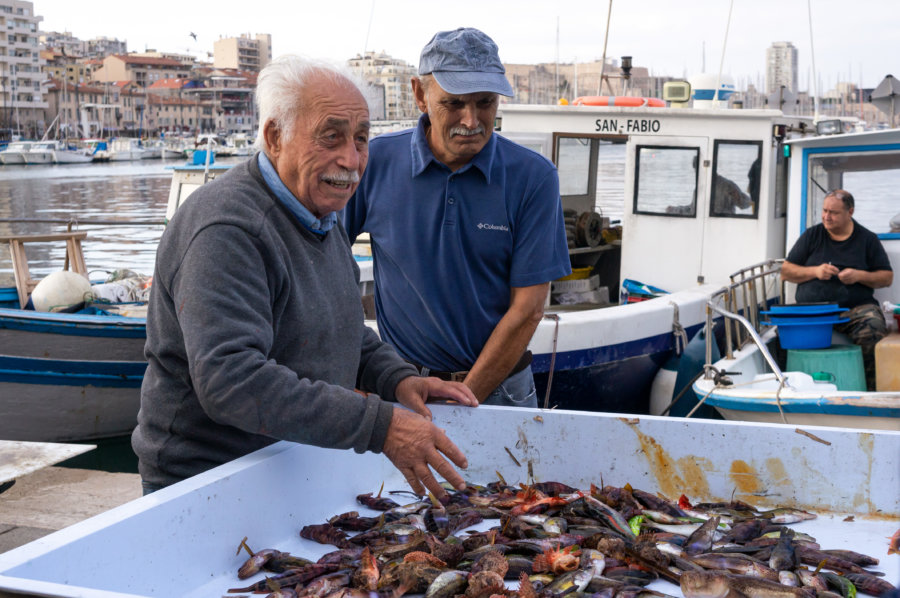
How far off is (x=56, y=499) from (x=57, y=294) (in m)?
3.85

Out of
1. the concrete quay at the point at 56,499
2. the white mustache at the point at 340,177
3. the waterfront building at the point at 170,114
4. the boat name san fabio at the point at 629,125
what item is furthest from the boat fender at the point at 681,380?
the waterfront building at the point at 170,114

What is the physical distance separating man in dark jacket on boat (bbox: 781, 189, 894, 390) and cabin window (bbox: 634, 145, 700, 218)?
1.33 metres

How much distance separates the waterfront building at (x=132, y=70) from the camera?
564ft

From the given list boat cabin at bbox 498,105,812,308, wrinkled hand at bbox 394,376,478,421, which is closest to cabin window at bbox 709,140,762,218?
boat cabin at bbox 498,105,812,308

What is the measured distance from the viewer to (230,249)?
6.95 ft

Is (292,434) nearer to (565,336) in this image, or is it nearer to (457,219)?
(457,219)

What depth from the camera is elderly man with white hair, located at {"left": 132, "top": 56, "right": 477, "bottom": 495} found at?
208 cm

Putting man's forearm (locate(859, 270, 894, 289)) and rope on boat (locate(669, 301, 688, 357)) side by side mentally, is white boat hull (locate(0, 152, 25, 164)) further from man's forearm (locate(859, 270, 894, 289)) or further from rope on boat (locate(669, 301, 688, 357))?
man's forearm (locate(859, 270, 894, 289))

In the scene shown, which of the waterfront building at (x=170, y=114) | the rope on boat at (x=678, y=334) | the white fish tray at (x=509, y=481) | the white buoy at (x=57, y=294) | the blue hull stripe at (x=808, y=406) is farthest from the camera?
the waterfront building at (x=170, y=114)

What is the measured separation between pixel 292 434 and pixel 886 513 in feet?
5.38

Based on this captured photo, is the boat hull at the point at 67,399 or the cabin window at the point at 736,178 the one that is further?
the boat hull at the point at 67,399

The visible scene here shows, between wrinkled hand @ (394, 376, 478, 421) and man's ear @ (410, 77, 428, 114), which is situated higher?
man's ear @ (410, 77, 428, 114)

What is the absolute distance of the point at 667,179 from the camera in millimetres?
9016

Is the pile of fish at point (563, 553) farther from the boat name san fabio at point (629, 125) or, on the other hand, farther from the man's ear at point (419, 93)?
the boat name san fabio at point (629, 125)
